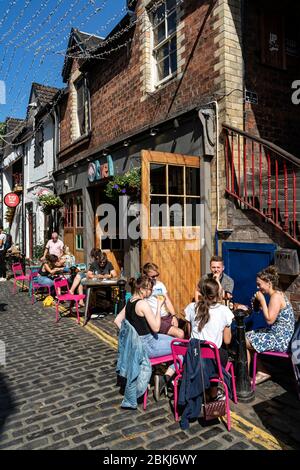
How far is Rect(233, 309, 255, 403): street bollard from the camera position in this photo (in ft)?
12.5

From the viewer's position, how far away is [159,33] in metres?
8.55

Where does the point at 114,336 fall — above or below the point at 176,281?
below

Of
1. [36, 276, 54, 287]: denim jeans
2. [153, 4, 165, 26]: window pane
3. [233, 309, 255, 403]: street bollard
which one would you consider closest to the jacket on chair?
[233, 309, 255, 403]: street bollard

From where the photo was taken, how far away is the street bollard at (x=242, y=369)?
3.82 meters

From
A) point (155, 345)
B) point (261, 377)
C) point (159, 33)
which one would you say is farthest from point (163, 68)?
point (261, 377)

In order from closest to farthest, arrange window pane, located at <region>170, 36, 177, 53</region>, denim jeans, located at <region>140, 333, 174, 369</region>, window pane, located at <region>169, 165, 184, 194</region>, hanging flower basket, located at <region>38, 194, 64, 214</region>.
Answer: denim jeans, located at <region>140, 333, 174, 369</region> < window pane, located at <region>169, 165, 184, 194</region> < window pane, located at <region>170, 36, 177, 53</region> < hanging flower basket, located at <region>38, 194, 64, 214</region>

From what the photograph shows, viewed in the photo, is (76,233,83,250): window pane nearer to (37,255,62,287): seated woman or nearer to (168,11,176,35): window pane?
(37,255,62,287): seated woman

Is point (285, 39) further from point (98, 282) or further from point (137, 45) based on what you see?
point (98, 282)

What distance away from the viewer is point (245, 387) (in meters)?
3.84

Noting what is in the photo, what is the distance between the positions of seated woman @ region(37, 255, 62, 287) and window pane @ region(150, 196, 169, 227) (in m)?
3.94

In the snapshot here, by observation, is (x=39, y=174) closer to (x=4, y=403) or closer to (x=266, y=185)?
(x=266, y=185)
